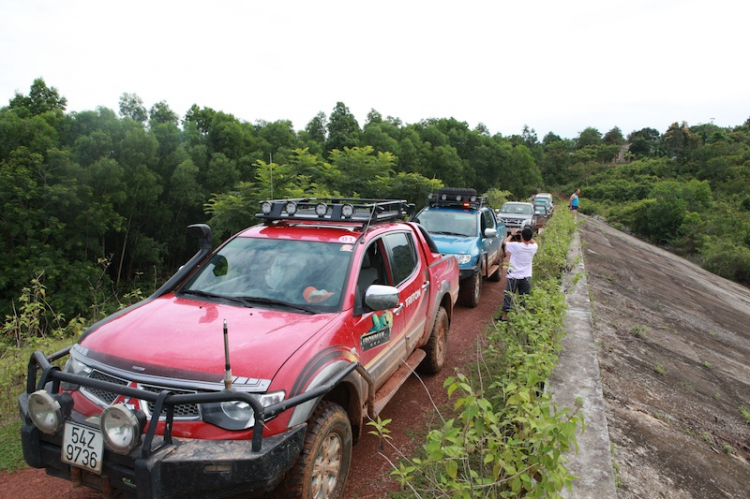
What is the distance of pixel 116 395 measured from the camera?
8.38ft

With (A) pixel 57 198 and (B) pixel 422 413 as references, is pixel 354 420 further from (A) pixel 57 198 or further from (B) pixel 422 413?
(A) pixel 57 198

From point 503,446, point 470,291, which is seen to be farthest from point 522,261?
point 503,446

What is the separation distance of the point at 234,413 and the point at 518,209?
2036 cm

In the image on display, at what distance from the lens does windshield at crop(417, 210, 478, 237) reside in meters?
9.05

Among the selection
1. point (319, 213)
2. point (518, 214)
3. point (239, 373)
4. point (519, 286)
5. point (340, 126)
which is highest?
point (340, 126)

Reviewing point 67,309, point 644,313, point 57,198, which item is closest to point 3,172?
point 57,198

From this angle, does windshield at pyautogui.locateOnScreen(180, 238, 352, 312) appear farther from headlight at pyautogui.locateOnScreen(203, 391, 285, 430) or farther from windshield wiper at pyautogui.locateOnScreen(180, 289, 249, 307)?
headlight at pyautogui.locateOnScreen(203, 391, 285, 430)

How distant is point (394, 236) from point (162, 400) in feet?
9.45

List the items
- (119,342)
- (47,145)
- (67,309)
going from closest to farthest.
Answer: (119,342), (67,309), (47,145)

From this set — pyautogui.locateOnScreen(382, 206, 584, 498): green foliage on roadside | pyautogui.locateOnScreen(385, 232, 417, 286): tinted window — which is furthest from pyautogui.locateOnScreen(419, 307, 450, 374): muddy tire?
pyautogui.locateOnScreen(385, 232, 417, 286): tinted window

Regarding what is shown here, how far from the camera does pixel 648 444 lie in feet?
13.9

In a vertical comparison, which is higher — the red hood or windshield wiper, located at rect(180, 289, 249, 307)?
windshield wiper, located at rect(180, 289, 249, 307)

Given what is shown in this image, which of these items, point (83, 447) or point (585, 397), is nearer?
→ point (83, 447)

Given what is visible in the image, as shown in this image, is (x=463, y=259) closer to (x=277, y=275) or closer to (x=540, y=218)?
(x=277, y=275)
